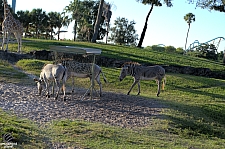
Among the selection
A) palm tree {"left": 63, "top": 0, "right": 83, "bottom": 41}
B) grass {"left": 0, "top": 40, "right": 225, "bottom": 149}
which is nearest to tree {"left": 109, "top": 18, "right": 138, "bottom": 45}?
palm tree {"left": 63, "top": 0, "right": 83, "bottom": 41}

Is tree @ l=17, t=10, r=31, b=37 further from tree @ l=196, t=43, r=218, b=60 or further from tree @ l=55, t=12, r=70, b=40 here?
tree @ l=196, t=43, r=218, b=60

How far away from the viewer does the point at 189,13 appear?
2098 inches

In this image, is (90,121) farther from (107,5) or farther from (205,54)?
(205,54)

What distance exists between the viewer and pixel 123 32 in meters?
53.1

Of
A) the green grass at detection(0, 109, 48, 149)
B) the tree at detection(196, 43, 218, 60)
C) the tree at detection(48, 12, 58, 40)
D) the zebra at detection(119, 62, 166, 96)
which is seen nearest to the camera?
the green grass at detection(0, 109, 48, 149)

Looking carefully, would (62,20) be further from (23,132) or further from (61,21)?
(23,132)

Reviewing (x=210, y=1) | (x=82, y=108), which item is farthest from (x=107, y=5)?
(x=82, y=108)

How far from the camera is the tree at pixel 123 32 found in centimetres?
5284

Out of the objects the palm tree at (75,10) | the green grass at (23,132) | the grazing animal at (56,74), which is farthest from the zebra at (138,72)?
the palm tree at (75,10)

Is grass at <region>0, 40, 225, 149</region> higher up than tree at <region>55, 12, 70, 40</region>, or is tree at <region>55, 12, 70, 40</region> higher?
tree at <region>55, 12, 70, 40</region>

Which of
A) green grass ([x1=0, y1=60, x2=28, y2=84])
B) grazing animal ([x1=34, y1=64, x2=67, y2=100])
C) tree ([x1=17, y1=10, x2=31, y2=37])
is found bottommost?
green grass ([x1=0, y1=60, x2=28, y2=84])

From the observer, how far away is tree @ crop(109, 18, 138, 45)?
52.8m

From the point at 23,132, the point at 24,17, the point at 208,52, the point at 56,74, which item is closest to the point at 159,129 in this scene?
the point at 56,74

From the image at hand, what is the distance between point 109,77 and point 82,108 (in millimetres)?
7509
